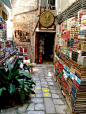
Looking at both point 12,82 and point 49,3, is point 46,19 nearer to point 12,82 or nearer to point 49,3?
point 49,3

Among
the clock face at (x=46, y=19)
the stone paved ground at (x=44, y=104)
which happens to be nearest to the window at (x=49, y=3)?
the clock face at (x=46, y=19)

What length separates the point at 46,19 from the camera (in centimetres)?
760

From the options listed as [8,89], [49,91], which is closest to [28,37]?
[49,91]

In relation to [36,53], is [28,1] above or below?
above

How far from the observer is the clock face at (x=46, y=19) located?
292 inches

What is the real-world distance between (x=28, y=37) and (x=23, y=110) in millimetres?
6101

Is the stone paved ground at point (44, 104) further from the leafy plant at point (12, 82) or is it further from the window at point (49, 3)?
the window at point (49, 3)

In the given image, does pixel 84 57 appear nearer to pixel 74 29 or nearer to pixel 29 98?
pixel 74 29

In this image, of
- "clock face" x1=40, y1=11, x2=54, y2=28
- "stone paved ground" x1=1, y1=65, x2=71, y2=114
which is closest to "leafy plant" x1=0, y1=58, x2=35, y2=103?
"stone paved ground" x1=1, y1=65, x2=71, y2=114

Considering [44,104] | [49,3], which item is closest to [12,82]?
[44,104]

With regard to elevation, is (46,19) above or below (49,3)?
below

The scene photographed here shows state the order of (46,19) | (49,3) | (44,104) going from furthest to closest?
(49,3), (46,19), (44,104)

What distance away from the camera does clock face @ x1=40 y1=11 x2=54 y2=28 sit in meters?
7.41

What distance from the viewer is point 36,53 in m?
8.76
